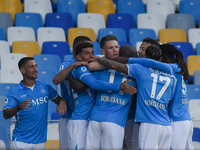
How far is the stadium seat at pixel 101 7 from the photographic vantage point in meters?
8.87

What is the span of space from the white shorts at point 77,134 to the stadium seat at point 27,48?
355 cm

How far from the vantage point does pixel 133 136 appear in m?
4.25

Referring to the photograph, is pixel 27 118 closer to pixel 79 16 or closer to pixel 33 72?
pixel 33 72

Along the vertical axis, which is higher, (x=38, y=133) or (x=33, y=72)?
(x=33, y=72)

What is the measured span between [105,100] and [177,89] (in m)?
0.92

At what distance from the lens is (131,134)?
4.29 meters

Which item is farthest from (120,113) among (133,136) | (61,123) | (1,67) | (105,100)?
(1,67)

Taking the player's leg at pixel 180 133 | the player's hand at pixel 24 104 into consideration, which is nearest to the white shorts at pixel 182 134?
the player's leg at pixel 180 133

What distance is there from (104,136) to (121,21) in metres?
5.01

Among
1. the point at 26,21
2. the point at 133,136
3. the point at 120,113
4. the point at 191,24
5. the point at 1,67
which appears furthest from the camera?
the point at 191,24

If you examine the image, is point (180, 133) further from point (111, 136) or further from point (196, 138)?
point (111, 136)

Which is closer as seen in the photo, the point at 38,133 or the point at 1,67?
the point at 38,133

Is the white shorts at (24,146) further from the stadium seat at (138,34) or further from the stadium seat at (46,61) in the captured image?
the stadium seat at (138,34)

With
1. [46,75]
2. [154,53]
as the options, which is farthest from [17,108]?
[46,75]
